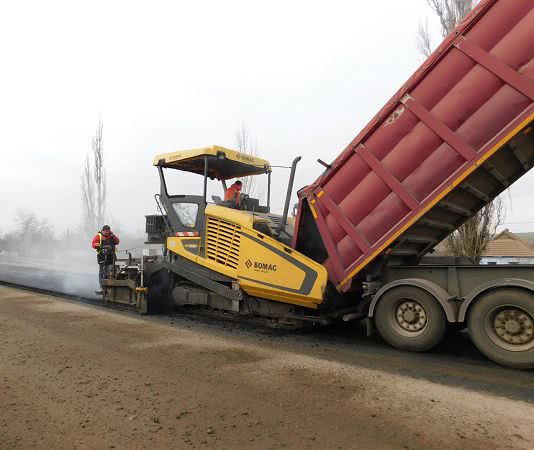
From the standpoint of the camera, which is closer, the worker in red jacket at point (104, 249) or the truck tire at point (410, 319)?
the truck tire at point (410, 319)

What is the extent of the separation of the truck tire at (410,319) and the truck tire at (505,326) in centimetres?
37

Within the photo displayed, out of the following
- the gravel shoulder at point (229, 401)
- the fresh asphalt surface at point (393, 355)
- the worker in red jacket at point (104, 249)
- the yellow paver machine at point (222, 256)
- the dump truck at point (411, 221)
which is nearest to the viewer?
the gravel shoulder at point (229, 401)

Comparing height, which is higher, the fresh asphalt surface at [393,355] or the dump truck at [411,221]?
the dump truck at [411,221]

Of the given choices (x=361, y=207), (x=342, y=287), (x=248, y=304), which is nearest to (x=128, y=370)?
(x=248, y=304)

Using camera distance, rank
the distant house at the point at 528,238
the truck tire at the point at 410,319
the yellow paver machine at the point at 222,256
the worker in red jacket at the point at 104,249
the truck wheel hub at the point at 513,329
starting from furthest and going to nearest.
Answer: the distant house at the point at 528,238, the worker in red jacket at the point at 104,249, the yellow paver machine at the point at 222,256, the truck tire at the point at 410,319, the truck wheel hub at the point at 513,329

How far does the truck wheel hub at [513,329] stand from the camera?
4051 mm

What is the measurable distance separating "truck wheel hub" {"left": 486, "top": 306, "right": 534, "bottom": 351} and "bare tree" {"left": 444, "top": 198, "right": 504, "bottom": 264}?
618 cm

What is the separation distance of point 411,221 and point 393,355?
1634 millimetres

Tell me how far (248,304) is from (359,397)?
9.38 feet

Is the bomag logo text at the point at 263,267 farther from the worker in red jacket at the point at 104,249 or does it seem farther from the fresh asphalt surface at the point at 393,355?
the worker in red jacket at the point at 104,249

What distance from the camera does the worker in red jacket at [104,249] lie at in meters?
8.91

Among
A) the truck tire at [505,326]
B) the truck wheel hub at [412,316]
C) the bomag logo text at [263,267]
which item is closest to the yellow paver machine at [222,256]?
the bomag logo text at [263,267]

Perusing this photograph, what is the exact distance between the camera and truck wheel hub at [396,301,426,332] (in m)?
4.72

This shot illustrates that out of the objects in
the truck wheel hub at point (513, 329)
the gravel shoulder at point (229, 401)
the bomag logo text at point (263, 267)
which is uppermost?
the bomag logo text at point (263, 267)
